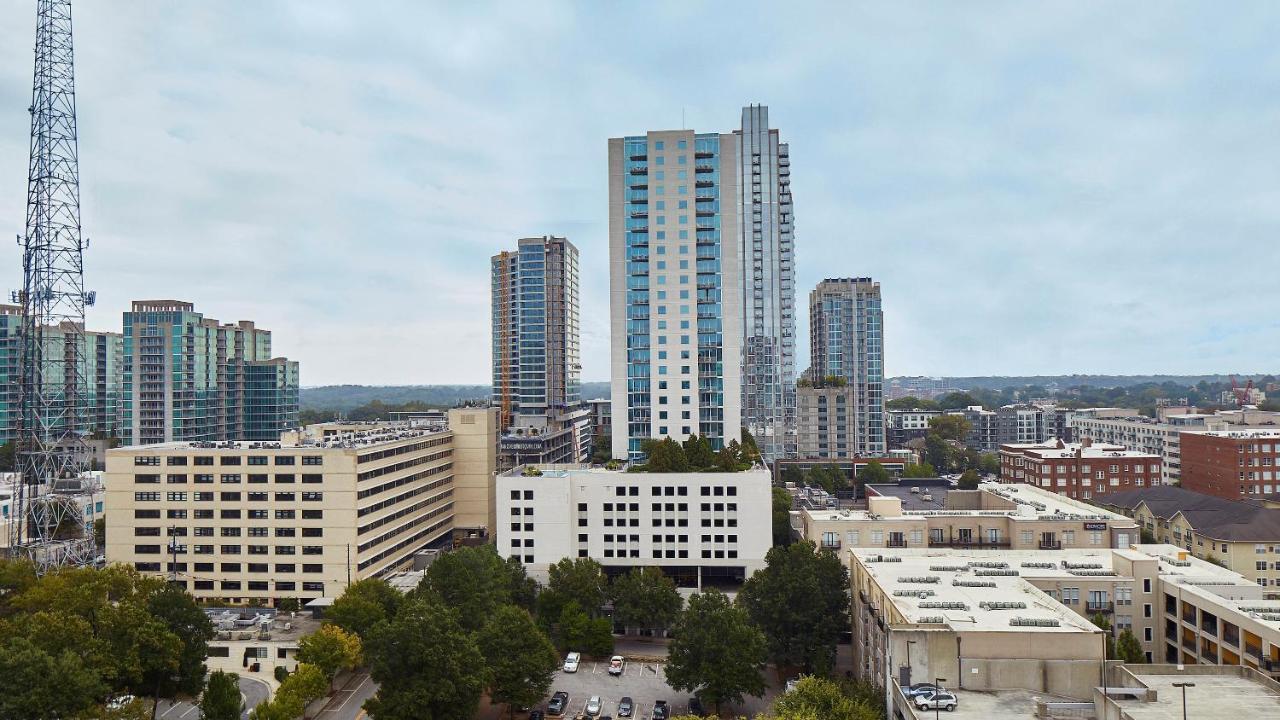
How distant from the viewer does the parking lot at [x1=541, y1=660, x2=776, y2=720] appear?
48.2m

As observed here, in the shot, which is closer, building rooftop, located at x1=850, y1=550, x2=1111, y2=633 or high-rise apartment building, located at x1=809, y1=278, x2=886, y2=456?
building rooftop, located at x1=850, y1=550, x2=1111, y2=633

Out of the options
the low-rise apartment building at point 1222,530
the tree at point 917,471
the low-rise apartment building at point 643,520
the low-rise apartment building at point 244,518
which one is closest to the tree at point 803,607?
the low-rise apartment building at point 643,520

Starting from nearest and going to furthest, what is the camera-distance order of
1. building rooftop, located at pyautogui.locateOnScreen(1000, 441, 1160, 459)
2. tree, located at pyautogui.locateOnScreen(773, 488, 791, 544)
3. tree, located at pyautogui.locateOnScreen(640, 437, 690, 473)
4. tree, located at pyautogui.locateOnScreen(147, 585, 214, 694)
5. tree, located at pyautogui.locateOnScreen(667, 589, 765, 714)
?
tree, located at pyautogui.locateOnScreen(147, 585, 214, 694) → tree, located at pyautogui.locateOnScreen(667, 589, 765, 714) → tree, located at pyautogui.locateOnScreen(640, 437, 690, 473) → tree, located at pyautogui.locateOnScreen(773, 488, 791, 544) → building rooftop, located at pyautogui.locateOnScreen(1000, 441, 1160, 459)

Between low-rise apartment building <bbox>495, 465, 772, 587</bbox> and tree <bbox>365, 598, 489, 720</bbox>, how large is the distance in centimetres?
2938

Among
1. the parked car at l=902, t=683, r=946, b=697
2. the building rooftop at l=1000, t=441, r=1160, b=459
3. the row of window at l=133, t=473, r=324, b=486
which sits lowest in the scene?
the parked car at l=902, t=683, r=946, b=697

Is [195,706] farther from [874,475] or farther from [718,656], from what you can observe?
[874,475]

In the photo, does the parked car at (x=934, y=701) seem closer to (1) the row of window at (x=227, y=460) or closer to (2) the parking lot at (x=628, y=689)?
(2) the parking lot at (x=628, y=689)

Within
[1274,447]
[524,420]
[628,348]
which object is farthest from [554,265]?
[1274,447]

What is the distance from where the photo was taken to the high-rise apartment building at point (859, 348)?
15150cm

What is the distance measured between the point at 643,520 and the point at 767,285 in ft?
303

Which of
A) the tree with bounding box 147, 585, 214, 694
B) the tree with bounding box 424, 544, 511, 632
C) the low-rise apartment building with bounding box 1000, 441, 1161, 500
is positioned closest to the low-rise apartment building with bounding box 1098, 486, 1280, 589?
the low-rise apartment building with bounding box 1000, 441, 1161, 500

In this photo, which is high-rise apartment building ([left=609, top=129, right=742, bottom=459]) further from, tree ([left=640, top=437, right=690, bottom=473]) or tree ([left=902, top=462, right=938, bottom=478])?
tree ([left=902, top=462, right=938, bottom=478])

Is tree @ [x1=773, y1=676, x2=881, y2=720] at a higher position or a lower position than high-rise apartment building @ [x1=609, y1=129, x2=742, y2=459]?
lower

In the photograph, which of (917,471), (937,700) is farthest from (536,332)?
(937,700)
